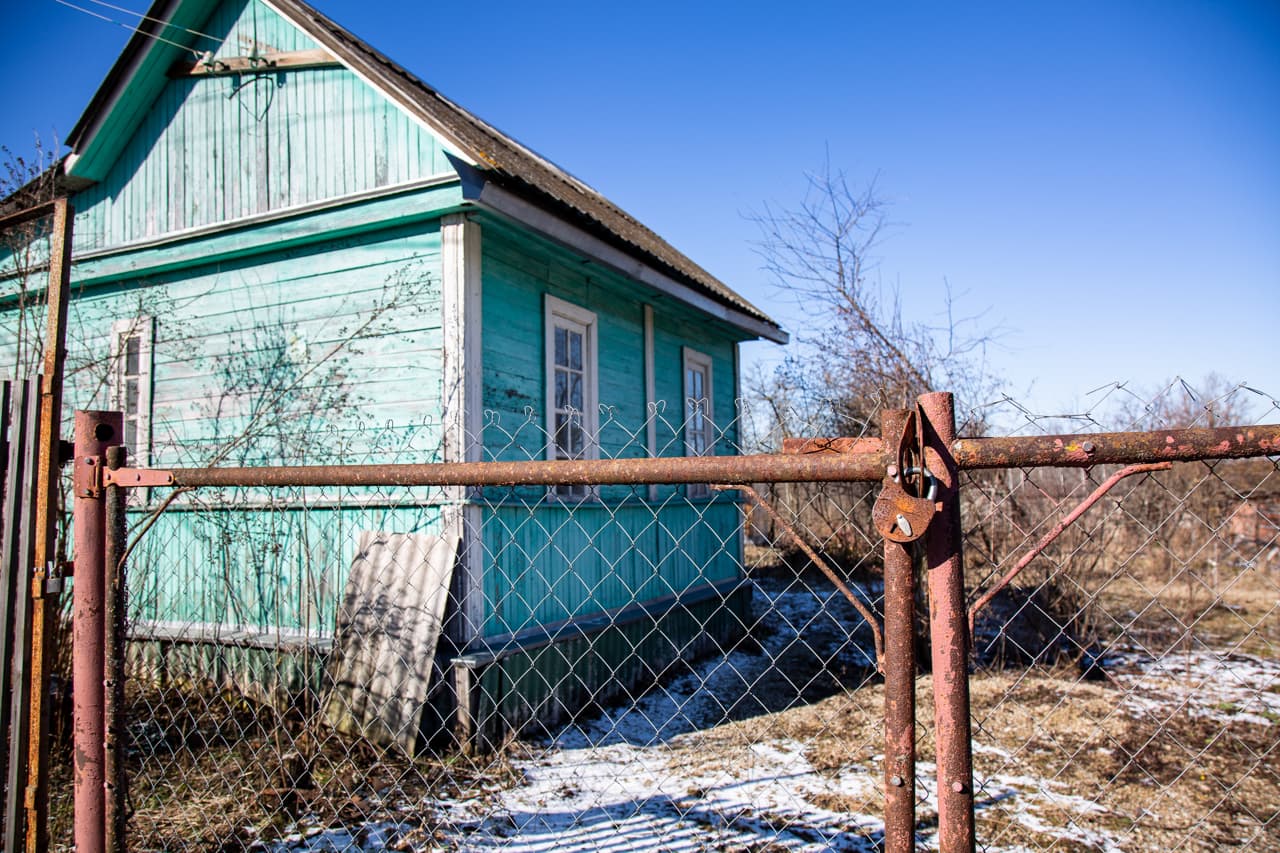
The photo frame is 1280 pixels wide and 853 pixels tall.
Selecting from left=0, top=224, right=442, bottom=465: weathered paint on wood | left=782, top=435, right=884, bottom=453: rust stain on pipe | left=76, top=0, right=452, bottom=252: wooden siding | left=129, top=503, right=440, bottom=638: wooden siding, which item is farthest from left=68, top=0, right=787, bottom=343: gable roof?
left=782, top=435, right=884, bottom=453: rust stain on pipe

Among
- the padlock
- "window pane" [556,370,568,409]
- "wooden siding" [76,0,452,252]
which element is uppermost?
"wooden siding" [76,0,452,252]

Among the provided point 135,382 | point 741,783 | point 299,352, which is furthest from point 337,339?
point 741,783

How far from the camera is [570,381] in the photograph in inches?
272

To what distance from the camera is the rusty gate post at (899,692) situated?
4.83 ft

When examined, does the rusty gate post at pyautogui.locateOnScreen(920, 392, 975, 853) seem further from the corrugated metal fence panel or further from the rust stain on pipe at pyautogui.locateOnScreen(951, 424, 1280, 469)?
the corrugated metal fence panel

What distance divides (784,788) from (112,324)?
6.75 m

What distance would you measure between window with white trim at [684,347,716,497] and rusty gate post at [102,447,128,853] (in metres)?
6.66

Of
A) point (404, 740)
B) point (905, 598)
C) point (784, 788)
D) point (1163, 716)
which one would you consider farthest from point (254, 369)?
point (1163, 716)

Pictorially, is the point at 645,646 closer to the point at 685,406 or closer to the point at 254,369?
the point at 685,406

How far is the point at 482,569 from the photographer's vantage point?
5301 mm

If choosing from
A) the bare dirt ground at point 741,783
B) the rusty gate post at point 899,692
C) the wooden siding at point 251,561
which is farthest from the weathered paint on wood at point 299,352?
the rusty gate post at point 899,692

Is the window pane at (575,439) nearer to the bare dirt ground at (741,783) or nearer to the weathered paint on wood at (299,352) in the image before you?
the weathered paint on wood at (299,352)

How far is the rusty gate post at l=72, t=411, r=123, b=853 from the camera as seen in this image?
227 cm

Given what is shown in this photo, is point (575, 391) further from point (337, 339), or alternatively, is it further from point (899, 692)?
point (899, 692)
